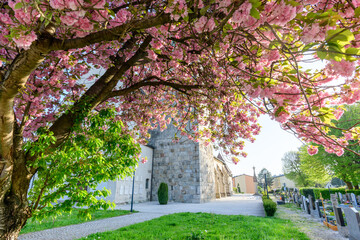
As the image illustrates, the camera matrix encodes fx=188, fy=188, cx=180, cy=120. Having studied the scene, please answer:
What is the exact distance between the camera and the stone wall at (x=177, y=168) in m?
17.9

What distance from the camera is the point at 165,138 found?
68.6ft

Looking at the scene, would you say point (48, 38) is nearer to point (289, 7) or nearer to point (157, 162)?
point (289, 7)

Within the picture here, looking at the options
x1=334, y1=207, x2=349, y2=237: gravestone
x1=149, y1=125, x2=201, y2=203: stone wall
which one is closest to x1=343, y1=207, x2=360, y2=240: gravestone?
x1=334, y1=207, x2=349, y2=237: gravestone

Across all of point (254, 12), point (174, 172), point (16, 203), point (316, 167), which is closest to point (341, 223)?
point (254, 12)

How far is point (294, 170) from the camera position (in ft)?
122

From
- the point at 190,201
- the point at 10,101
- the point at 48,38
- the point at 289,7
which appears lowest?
the point at 190,201

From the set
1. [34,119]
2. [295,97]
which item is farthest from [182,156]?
[295,97]

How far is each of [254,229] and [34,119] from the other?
7503 mm

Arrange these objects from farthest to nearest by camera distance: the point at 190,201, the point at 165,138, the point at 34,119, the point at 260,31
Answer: the point at 165,138 → the point at 190,201 → the point at 34,119 → the point at 260,31

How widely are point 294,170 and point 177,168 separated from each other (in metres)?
29.8

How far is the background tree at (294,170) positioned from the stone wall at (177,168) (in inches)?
1064

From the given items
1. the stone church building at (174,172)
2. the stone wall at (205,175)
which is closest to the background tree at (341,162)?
the stone wall at (205,175)

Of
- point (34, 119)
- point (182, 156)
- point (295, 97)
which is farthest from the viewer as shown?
point (182, 156)

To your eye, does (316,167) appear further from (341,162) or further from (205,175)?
(205,175)
